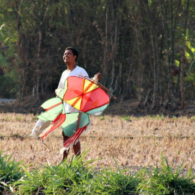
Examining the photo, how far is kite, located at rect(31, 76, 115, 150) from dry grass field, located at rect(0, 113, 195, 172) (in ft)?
1.61

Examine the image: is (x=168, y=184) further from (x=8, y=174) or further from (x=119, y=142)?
(x=119, y=142)

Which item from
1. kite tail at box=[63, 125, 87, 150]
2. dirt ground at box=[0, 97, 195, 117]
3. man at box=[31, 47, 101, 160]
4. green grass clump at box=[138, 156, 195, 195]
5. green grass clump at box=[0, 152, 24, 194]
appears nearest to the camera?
green grass clump at box=[138, 156, 195, 195]

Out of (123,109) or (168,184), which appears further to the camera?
(123,109)

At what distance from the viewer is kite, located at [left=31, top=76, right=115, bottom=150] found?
6.28m

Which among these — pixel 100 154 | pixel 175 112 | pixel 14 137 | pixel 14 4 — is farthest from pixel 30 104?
pixel 100 154

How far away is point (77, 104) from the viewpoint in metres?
6.41

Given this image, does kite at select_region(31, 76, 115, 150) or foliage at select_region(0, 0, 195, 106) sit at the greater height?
foliage at select_region(0, 0, 195, 106)

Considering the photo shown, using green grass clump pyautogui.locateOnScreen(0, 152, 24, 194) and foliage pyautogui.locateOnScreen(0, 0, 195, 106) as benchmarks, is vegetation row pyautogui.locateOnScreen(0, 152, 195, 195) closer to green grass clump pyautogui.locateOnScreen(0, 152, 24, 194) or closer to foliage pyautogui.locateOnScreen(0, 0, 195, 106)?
green grass clump pyautogui.locateOnScreen(0, 152, 24, 194)

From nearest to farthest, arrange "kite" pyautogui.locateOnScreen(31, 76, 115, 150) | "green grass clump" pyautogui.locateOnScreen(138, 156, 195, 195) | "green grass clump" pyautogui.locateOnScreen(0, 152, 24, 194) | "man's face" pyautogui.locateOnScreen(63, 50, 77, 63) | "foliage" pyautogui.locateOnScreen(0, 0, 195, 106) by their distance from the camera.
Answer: "green grass clump" pyautogui.locateOnScreen(138, 156, 195, 195), "green grass clump" pyautogui.locateOnScreen(0, 152, 24, 194), "kite" pyautogui.locateOnScreen(31, 76, 115, 150), "man's face" pyautogui.locateOnScreen(63, 50, 77, 63), "foliage" pyautogui.locateOnScreen(0, 0, 195, 106)

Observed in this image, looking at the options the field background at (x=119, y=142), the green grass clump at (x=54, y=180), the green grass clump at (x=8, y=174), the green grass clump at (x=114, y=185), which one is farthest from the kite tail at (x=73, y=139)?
the green grass clump at (x=114, y=185)

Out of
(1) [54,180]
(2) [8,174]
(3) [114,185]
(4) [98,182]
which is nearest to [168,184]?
(3) [114,185]

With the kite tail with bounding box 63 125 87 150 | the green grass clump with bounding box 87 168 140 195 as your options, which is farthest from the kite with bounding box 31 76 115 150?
the green grass clump with bounding box 87 168 140 195

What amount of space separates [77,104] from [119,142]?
2.31 metres

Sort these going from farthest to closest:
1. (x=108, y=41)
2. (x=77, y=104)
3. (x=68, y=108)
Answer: (x=108, y=41)
(x=68, y=108)
(x=77, y=104)
